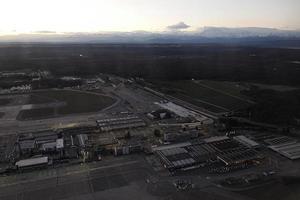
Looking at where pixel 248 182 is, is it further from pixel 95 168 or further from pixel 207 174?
pixel 95 168

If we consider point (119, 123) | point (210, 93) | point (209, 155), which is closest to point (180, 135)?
point (209, 155)

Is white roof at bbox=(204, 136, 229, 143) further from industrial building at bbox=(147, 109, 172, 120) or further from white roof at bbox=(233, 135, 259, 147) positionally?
industrial building at bbox=(147, 109, 172, 120)

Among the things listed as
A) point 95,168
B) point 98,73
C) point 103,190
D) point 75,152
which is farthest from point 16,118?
point 98,73

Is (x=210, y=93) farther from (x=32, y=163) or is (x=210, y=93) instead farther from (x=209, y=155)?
(x=32, y=163)

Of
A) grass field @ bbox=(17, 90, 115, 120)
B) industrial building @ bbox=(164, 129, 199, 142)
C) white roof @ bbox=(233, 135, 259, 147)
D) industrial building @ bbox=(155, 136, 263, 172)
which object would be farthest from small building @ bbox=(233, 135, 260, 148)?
grass field @ bbox=(17, 90, 115, 120)

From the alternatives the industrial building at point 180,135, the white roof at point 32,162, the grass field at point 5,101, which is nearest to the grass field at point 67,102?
the grass field at point 5,101

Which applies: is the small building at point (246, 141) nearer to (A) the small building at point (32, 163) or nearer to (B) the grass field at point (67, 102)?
(A) the small building at point (32, 163)
